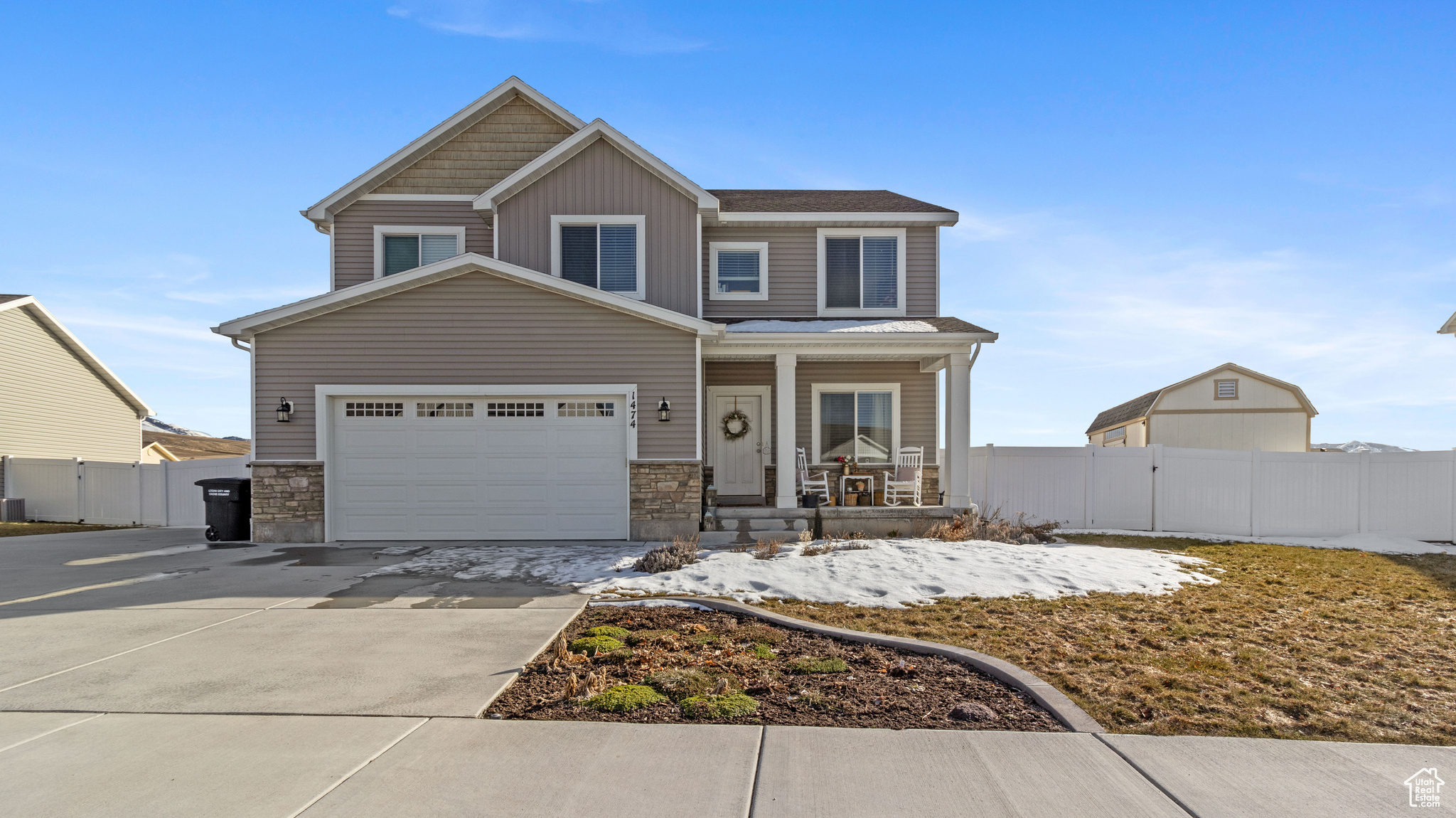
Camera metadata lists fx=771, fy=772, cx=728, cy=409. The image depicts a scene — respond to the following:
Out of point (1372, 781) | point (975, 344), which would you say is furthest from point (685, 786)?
point (975, 344)

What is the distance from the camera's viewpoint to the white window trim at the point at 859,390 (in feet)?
49.2

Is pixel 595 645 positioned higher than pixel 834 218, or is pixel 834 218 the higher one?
pixel 834 218

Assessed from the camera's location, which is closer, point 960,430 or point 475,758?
point 475,758

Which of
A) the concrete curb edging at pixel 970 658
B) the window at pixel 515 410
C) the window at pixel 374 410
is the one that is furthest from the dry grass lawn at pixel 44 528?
the concrete curb edging at pixel 970 658

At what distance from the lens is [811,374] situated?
15.1 meters

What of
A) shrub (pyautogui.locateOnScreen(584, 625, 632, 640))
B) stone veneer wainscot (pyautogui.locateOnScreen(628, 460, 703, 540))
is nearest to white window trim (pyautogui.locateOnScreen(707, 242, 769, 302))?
stone veneer wainscot (pyautogui.locateOnScreen(628, 460, 703, 540))

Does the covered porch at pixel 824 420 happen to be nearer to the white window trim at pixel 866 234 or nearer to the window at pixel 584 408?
the white window trim at pixel 866 234

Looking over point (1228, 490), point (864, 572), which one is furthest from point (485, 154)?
point (1228, 490)

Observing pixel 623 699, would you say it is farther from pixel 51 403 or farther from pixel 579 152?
pixel 51 403

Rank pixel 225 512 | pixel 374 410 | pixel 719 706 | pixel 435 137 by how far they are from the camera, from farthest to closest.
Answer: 1. pixel 435 137
2. pixel 225 512
3. pixel 374 410
4. pixel 719 706

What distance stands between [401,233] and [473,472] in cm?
539

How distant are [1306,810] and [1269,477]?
12363mm

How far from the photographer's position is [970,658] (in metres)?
5.21

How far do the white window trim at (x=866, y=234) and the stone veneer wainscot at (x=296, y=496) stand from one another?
9.09 metres
